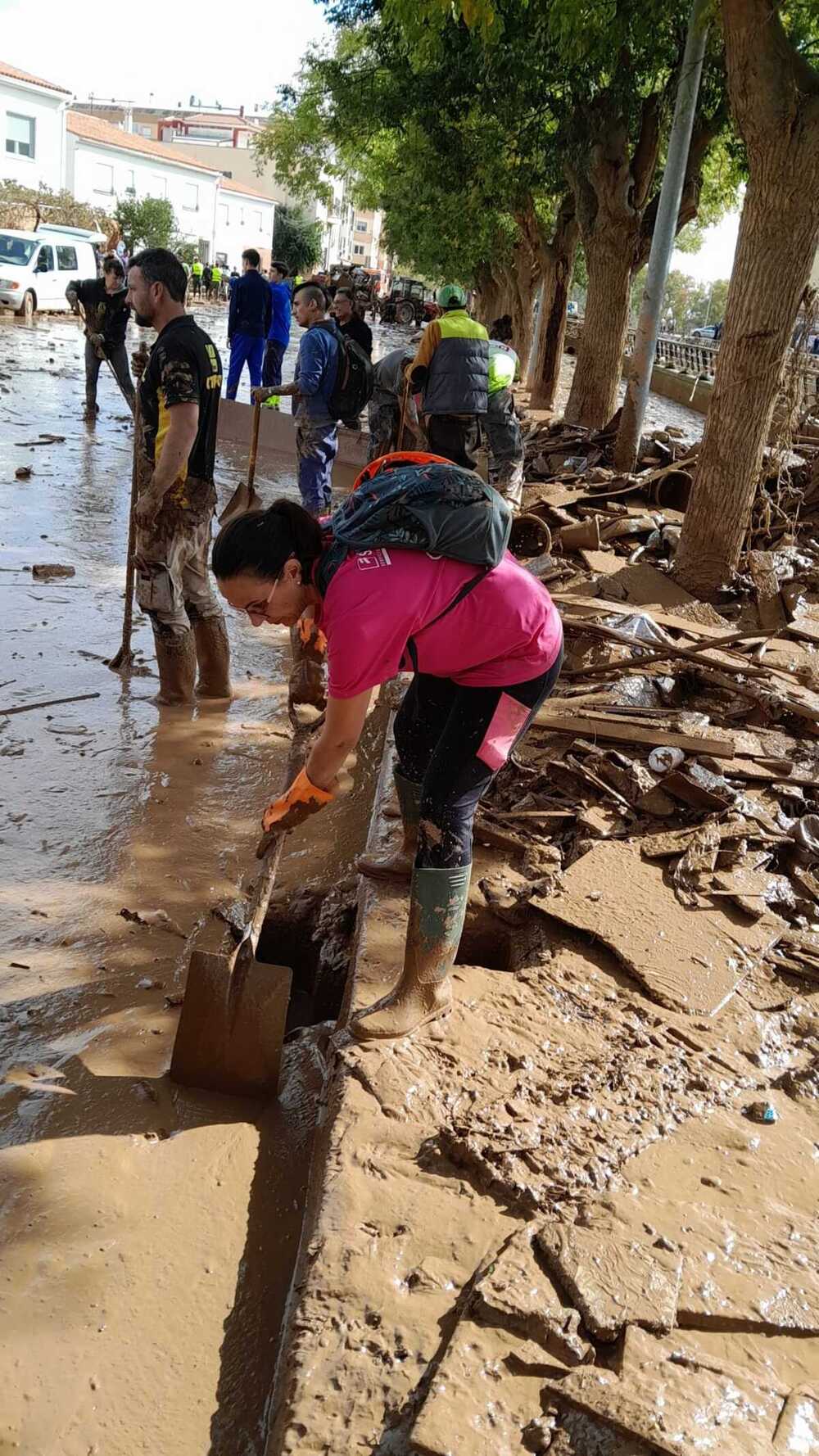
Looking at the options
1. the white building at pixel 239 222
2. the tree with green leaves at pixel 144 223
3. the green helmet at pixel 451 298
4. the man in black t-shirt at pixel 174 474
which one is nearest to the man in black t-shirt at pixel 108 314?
the green helmet at pixel 451 298

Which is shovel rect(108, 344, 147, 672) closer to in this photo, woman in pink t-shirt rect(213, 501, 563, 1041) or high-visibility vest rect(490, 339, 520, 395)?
high-visibility vest rect(490, 339, 520, 395)

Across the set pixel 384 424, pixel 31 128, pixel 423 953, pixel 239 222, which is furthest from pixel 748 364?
pixel 239 222

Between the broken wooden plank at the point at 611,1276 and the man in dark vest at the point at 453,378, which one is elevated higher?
the man in dark vest at the point at 453,378

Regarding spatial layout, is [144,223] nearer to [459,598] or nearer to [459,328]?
[459,328]

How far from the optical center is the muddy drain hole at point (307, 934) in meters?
3.69

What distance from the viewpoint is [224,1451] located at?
2.05 meters

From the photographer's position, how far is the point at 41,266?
21.7 m

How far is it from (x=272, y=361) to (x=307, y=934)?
35.3ft

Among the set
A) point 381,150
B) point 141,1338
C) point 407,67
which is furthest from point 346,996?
point 381,150

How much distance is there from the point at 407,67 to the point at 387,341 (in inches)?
710

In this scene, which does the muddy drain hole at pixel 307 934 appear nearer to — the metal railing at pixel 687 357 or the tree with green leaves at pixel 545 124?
the tree with green leaves at pixel 545 124

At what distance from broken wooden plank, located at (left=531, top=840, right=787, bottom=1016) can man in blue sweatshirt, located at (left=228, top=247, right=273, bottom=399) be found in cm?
958

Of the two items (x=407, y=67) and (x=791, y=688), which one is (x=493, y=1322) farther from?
(x=407, y=67)

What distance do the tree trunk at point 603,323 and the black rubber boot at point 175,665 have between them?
354 inches
